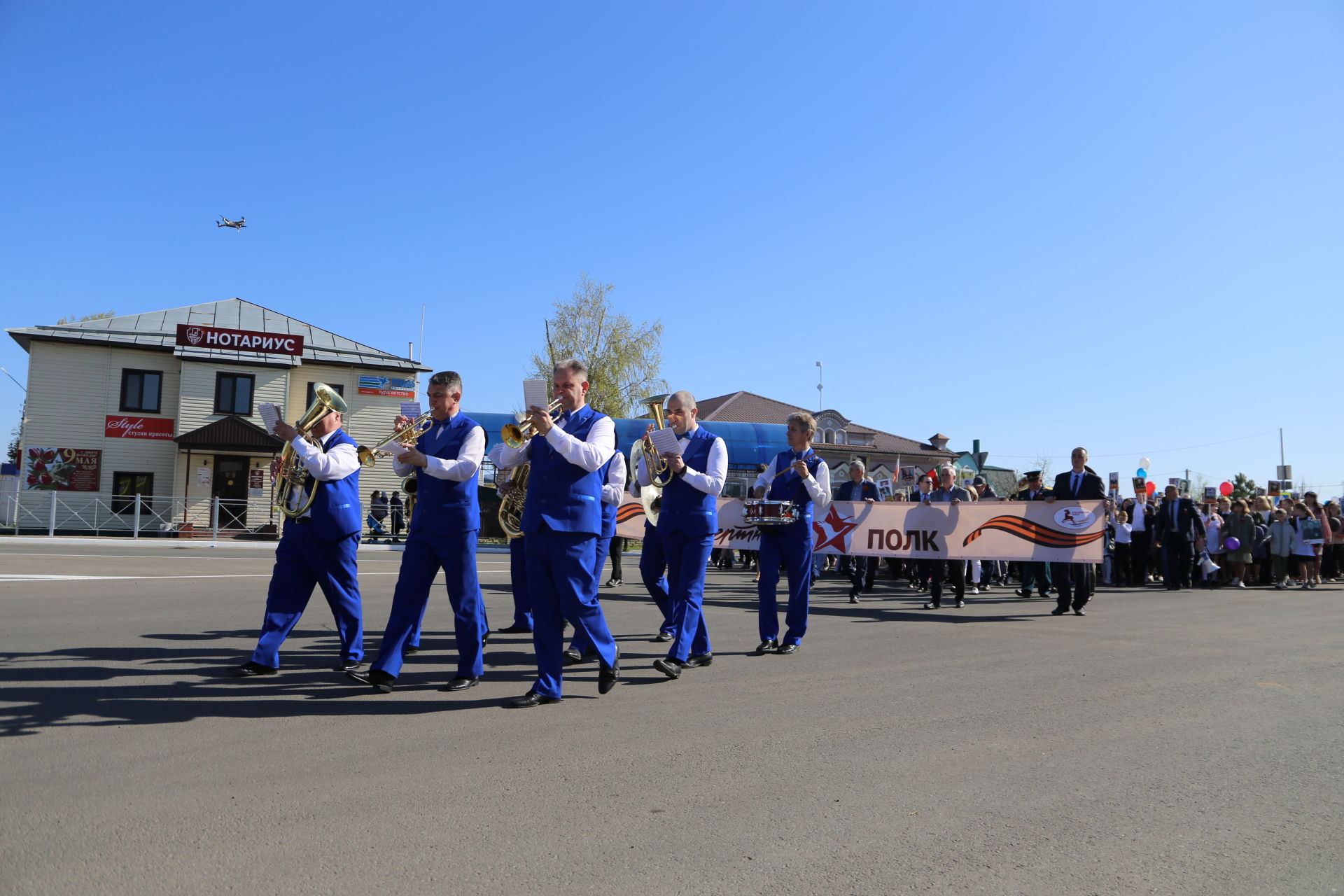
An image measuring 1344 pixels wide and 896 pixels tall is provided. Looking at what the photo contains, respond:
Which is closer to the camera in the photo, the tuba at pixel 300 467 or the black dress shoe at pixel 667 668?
the tuba at pixel 300 467

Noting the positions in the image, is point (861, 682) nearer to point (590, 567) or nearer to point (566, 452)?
point (590, 567)

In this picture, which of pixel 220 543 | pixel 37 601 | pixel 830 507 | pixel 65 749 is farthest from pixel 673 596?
pixel 220 543

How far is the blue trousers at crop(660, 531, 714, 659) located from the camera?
6852mm

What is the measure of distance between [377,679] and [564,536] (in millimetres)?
1611

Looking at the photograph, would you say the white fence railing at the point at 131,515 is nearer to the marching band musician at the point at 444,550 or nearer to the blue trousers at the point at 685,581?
the blue trousers at the point at 685,581

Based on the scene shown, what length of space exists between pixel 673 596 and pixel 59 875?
4.65 m

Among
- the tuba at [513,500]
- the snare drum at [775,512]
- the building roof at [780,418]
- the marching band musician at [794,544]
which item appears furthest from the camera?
the building roof at [780,418]

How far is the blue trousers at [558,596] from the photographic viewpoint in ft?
18.6

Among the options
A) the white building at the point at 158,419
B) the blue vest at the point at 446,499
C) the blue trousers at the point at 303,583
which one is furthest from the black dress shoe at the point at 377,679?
the white building at the point at 158,419

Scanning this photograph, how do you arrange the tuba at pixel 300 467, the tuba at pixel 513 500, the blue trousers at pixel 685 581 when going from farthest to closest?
the tuba at pixel 513 500 → the blue trousers at pixel 685 581 → the tuba at pixel 300 467

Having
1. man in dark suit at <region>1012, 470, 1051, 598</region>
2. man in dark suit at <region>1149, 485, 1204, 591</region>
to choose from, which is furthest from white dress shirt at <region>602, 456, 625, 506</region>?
man in dark suit at <region>1149, 485, 1204, 591</region>

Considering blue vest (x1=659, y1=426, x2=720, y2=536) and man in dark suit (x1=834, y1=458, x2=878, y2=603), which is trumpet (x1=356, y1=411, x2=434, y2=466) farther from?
man in dark suit (x1=834, y1=458, x2=878, y2=603)

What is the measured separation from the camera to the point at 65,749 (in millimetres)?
4520

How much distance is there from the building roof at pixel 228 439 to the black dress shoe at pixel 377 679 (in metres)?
30.4
